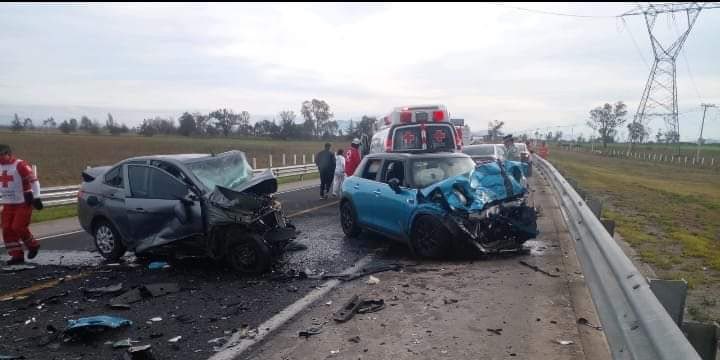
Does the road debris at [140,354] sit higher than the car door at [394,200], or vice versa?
the car door at [394,200]

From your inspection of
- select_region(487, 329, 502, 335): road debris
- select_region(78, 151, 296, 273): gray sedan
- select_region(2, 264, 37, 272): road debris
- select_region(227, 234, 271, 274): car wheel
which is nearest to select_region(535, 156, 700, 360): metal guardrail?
select_region(487, 329, 502, 335): road debris

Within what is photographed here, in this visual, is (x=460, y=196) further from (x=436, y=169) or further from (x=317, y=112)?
(x=317, y=112)

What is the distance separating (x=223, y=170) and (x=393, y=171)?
276 cm

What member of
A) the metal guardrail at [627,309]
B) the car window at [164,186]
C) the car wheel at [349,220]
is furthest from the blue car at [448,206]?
the car window at [164,186]

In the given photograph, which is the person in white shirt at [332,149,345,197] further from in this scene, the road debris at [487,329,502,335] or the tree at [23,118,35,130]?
the tree at [23,118,35,130]

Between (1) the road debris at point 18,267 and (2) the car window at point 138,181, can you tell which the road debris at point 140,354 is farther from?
(1) the road debris at point 18,267

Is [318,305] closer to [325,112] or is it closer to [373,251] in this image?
[373,251]

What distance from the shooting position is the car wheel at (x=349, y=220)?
983 cm

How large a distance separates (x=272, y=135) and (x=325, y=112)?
101ft

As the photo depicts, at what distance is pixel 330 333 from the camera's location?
495 cm

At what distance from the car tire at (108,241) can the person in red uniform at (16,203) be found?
103cm

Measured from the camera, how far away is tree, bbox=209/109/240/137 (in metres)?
85.2

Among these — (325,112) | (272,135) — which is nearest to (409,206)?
(272,135)

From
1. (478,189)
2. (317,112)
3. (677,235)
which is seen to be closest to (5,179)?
(478,189)
